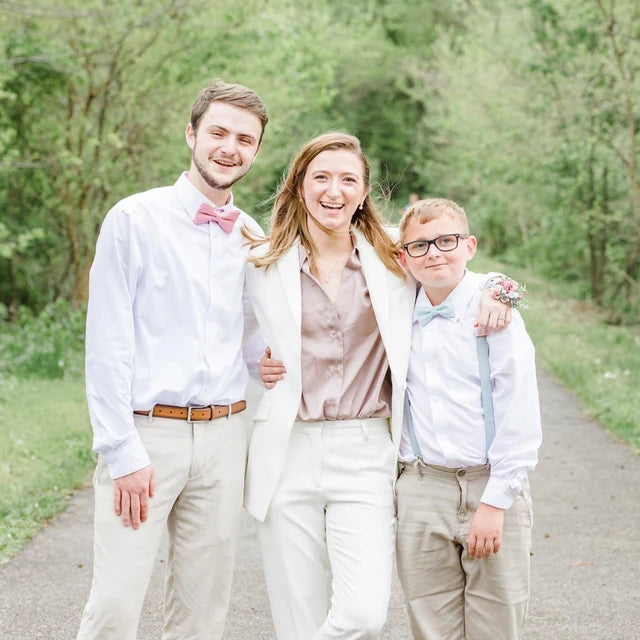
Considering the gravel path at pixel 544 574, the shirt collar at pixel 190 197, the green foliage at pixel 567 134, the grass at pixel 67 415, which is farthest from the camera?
the green foliage at pixel 567 134

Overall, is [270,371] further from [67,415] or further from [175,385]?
[67,415]

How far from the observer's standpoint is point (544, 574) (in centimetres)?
582

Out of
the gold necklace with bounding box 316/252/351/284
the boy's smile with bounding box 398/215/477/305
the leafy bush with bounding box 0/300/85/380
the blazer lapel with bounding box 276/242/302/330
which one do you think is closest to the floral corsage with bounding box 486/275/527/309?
the boy's smile with bounding box 398/215/477/305

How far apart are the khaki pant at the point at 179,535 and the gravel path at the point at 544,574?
1.21 m

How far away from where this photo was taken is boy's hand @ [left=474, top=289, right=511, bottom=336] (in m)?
3.49

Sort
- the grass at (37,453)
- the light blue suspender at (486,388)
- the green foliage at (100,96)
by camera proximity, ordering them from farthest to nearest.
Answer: the green foliage at (100,96) < the grass at (37,453) < the light blue suspender at (486,388)

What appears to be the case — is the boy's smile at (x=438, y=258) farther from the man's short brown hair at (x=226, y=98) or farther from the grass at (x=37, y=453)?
the grass at (x=37, y=453)

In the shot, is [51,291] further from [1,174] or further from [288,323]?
[288,323]

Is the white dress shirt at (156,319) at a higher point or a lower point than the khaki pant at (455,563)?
higher

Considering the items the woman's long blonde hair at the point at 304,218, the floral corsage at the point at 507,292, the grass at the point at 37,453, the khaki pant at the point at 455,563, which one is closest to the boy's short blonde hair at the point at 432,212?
the woman's long blonde hair at the point at 304,218

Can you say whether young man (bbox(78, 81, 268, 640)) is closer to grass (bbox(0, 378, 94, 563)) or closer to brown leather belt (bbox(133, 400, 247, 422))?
brown leather belt (bbox(133, 400, 247, 422))

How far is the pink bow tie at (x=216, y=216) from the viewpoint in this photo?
3.72 m

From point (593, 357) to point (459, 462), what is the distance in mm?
10917

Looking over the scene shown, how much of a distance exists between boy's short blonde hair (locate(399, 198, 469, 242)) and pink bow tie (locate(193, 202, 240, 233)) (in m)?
0.64
